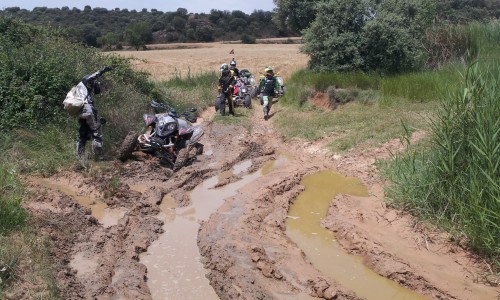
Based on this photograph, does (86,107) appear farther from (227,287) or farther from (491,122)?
(491,122)

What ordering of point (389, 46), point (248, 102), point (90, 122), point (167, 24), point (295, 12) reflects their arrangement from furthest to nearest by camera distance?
1. point (167, 24)
2. point (295, 12)
3. point (248, 102)
4. point (389, 46)
5. point (90, 122)

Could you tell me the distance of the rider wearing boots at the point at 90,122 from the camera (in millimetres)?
10086

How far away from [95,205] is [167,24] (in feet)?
145

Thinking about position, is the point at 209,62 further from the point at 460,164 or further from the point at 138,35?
the point at 460,164

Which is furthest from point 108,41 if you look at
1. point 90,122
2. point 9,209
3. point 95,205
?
point 9,209

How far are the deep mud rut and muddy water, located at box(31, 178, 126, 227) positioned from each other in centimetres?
3

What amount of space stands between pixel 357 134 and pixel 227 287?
753 cm

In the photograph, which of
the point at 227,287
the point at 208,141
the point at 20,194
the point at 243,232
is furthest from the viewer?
the point at 208,141

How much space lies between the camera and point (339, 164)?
11.1 m

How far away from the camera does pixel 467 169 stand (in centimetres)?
706

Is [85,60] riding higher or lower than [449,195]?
higher

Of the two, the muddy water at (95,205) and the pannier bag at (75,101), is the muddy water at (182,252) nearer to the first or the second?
the muddy water at (95,205)

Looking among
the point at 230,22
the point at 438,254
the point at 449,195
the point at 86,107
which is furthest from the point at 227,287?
the point at 230,22

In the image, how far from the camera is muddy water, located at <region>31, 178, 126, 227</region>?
Result: 797 centimetres
